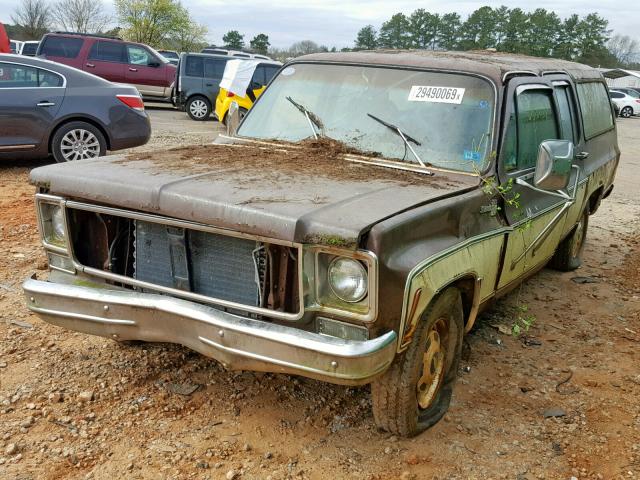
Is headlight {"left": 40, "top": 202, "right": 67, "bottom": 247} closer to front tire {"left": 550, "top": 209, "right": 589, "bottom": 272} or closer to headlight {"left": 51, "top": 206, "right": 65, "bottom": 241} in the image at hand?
headlight {"left": 51, "top": 206, "right": 65, "bottom": 241}

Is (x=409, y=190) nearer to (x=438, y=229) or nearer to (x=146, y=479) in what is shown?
(x=438, y=229)

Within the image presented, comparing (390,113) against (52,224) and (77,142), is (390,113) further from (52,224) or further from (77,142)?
(77,142)

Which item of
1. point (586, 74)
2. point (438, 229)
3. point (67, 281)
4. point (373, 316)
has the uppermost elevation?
point (586, 74)

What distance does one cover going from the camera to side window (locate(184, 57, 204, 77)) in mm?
17984

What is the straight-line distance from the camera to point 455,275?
3.21m

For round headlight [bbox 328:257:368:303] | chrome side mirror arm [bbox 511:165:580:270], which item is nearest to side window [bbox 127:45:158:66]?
chrome side mirror arm [bbox 511:165:580:270]

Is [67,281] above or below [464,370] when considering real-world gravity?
above

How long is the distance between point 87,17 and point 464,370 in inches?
2297

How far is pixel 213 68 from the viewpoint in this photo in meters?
18.3

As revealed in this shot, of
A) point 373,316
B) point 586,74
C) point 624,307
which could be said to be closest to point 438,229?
point 373,316

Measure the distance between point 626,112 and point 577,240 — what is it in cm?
2980

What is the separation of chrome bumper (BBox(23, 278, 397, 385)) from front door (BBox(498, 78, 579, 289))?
1.58 m

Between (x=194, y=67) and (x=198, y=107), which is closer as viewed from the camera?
(x=194, y=67)

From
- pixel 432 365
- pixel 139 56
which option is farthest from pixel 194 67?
pixel 432 365
